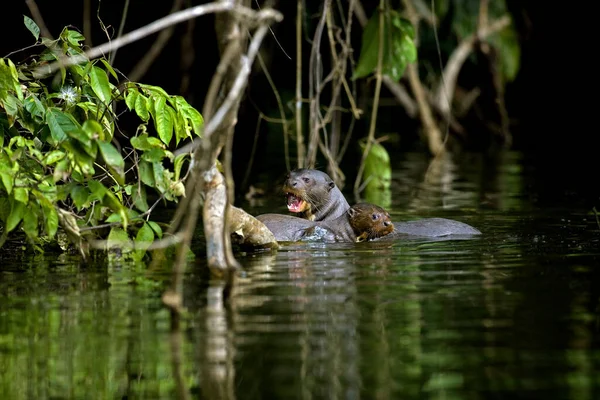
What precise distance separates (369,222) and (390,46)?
2599 millimetres

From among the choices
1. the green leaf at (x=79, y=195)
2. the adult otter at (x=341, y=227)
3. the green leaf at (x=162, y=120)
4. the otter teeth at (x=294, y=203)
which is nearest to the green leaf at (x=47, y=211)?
the green leaf at (x=79, y=195)

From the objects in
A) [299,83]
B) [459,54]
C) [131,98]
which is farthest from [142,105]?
[459,54]

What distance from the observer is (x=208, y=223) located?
5781 mm

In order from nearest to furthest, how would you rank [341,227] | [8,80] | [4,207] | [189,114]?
[4,207] → [8,80] → [189,114] → [341,227]

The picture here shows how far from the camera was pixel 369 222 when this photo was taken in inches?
297

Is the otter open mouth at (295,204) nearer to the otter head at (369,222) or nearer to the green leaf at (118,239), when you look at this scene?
the otter head at (369,222)

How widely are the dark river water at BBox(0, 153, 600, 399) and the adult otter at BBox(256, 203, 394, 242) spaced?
397 millimetres

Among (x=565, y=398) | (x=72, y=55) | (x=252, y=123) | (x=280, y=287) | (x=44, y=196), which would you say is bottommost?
(x=565, y=398)

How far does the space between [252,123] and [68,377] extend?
13533mm

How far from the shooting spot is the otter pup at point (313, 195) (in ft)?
27.0

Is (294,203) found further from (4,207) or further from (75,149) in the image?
(75,149)

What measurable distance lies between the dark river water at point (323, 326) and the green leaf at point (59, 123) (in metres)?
0.68

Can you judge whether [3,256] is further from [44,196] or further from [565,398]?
[565,398]

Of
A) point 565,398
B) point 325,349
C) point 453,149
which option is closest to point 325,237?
point 325,349
